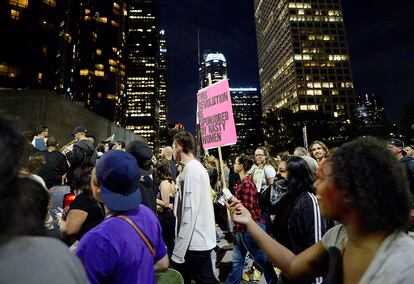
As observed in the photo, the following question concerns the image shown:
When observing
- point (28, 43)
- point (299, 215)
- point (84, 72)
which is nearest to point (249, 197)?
point (299, 215)

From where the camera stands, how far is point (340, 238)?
1693 mm

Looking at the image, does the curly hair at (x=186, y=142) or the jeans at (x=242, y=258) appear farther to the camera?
the jeans at (x=242, y=258)

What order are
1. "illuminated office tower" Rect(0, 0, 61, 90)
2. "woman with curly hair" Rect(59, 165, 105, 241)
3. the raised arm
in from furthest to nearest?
"illuminated office tower" Rect(0, 0, 61, 90) < "woman with curly hair" Rect(59, 165, 105, 241) < the raised arm

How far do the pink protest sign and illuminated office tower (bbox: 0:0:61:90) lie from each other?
219 feet

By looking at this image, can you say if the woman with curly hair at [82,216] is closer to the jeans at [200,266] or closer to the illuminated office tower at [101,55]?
the jeans at [200,266]

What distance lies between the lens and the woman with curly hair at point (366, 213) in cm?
135

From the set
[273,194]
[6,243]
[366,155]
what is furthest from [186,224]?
[6,243]

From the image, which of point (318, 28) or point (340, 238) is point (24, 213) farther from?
point (318, 28)

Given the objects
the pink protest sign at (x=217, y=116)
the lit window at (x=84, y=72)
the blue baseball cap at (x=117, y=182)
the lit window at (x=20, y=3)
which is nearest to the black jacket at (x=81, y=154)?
the pink protest sign at (x=217, y=116)

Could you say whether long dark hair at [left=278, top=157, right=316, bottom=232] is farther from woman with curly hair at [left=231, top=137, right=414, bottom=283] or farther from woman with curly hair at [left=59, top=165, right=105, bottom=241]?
woman with curly hair at [left=59, top=165, right=105, bottom=241]

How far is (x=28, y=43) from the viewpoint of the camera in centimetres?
6159

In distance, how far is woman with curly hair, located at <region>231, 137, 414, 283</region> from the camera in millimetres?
1346

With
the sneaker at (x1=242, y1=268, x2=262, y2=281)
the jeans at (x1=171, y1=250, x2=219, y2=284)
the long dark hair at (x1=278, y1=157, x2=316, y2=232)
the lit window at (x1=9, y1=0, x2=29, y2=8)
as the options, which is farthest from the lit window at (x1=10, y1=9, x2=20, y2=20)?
the long dark hair at (x1=278, y1=157, x2=316, y2=232)

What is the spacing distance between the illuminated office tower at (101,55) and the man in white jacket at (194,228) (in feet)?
403
